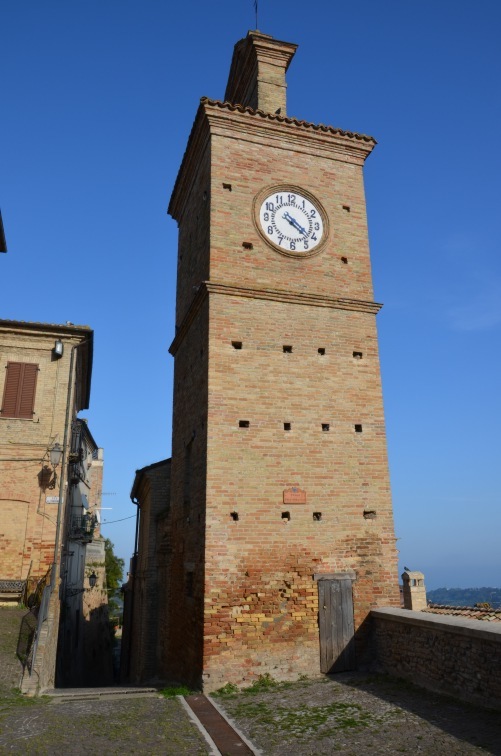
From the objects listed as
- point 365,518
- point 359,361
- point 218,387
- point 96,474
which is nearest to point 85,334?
point 218,387

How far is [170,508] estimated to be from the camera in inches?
595

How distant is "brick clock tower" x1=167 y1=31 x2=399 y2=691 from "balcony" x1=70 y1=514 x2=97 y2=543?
8.31 meters

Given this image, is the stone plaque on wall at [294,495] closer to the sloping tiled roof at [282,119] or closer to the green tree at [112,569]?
the sloping tiled roof at [282,119]

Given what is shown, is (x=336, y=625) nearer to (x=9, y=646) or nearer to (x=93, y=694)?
(x=93, y=694)

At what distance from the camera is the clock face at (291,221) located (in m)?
13.4

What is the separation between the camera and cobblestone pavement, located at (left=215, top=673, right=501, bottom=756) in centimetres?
650

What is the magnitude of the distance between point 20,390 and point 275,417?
27.7 ft

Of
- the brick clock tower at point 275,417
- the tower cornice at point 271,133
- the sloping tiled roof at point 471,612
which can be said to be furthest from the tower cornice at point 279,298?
the sloping tiled roof at point 471,612

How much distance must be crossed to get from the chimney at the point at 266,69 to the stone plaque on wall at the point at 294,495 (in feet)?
34.5

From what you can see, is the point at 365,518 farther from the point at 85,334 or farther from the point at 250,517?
the point at 85,334

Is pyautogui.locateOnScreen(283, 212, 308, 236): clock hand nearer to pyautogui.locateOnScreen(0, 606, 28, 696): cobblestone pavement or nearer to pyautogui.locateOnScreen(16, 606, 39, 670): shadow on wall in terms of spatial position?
pyautogui.locateOnScreen(16, 606, 39, 670): shadow on wall

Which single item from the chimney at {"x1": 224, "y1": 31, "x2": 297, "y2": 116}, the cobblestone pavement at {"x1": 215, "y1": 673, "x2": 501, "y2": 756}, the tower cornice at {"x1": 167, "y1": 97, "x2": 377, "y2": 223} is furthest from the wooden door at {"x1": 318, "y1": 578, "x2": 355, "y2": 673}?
the chimney at {"x1": 224, "y1": 31, "x2": 297, "y2": 116}

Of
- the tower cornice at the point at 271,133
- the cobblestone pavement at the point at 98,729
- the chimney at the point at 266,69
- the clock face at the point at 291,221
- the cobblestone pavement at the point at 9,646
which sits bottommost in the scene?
the cobblestone pavement at the point at 98,729

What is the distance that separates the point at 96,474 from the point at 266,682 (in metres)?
30.5
